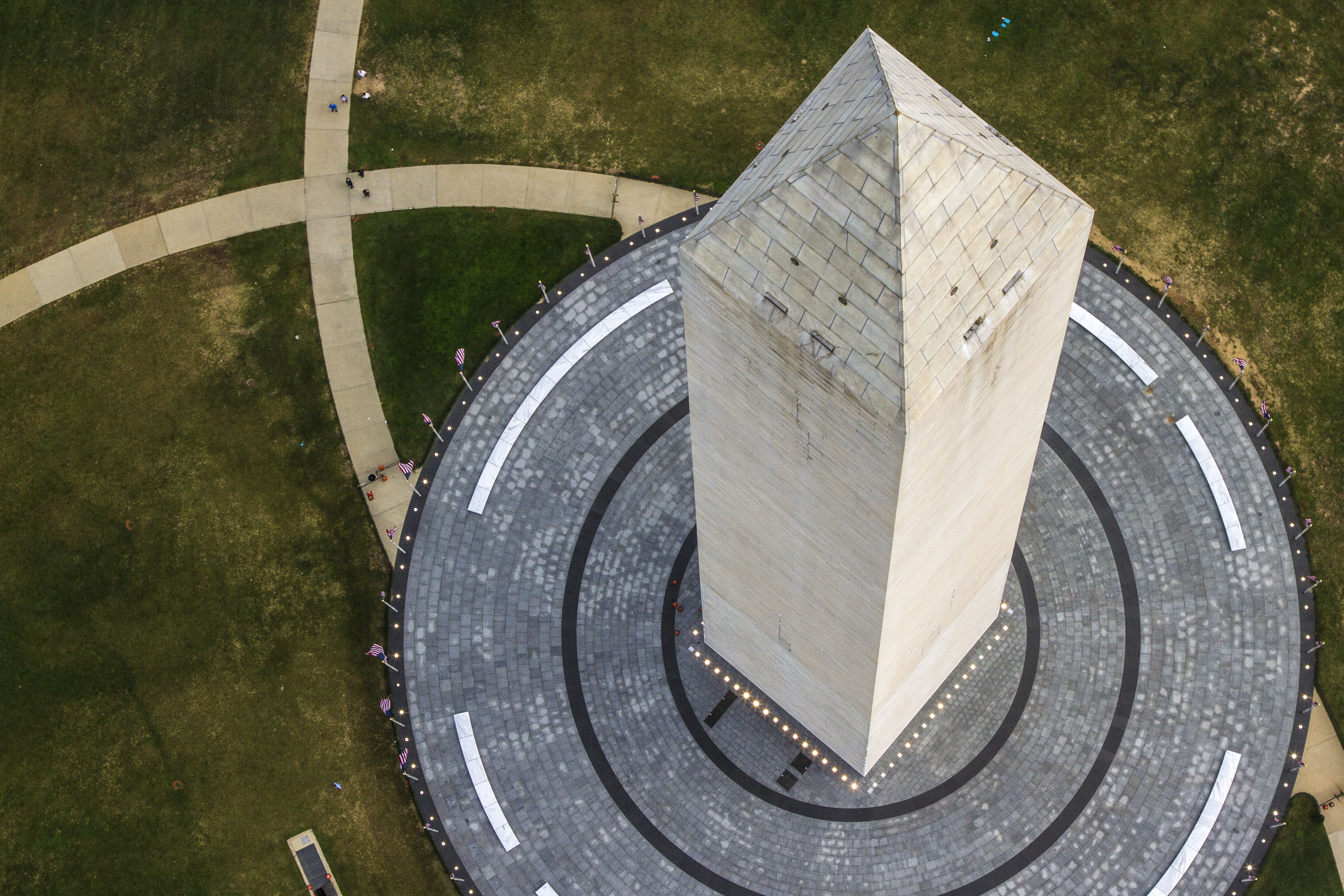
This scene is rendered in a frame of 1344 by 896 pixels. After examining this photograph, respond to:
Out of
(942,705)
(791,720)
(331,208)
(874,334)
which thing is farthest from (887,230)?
(331,208)

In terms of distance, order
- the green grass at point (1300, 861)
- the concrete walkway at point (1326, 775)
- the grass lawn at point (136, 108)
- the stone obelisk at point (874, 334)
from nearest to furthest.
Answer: the stone obelisk at point (874, 334) → the green grass at point (1300, 861) → the concrete walkway at point (1326, 775) → the grass lawn at point (136, 108)

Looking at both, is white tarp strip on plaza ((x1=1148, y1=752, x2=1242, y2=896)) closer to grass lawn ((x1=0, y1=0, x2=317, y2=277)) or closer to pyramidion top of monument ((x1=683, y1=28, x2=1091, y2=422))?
pyramidion top of monument ((x1=683, y1=28, x2=1091, y2=422))

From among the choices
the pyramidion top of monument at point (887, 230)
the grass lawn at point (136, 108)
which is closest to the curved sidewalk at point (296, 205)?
the grass lawn at point (136, 108)

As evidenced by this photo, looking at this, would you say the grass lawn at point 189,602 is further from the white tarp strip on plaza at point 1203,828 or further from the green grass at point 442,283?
the white tarp strip on plaza at point 1203,828

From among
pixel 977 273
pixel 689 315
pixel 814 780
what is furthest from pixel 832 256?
pixel 814 780

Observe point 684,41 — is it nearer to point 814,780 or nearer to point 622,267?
point 622,267

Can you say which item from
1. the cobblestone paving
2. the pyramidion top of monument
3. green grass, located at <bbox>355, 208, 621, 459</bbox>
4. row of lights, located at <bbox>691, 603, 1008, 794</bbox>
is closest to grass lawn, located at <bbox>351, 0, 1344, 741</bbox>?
green grass, located at <bbox>355, 208, 621, 459</bbox>
